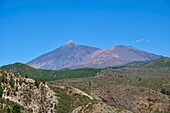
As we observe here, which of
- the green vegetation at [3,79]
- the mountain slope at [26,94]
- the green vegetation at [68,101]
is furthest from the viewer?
the green vegetation at [68,101]

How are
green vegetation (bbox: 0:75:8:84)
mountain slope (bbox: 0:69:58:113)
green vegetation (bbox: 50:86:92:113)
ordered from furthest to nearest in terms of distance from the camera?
green vegetation (bbox: 50:86:92:113)
green vegetation (bbox: 0:75:8:84)
mountain slope (bbox: 0:69:58:113)

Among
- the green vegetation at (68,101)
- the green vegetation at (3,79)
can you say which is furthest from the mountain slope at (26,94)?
the green vegetation at (68,101)

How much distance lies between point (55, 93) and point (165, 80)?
307ft

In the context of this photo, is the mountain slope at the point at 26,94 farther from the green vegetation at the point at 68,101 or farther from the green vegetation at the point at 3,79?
the green vegetation at the point at 68,101

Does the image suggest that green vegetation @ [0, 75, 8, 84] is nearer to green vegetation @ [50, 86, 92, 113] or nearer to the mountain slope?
the mountain slope

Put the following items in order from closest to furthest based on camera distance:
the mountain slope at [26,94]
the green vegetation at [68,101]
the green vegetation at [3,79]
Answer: the mountain slope at [26,94] → the green vegetation at [3,79] → the green vegetation at [68,101]

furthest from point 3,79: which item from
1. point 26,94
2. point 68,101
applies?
point 68,101

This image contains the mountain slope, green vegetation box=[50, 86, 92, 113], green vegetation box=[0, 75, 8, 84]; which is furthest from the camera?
A: green vegetation box=[50, 86, 92, 113]

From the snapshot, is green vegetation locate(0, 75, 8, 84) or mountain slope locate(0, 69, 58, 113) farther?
green vegetation locate(0, 75, 8, 84)

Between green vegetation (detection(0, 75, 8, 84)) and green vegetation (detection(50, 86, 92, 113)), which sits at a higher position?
green vegetation (detection(0, 75, 8, 84))

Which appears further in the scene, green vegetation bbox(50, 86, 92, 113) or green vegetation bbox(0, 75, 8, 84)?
green vegetation bbox(50, 86, 92, 113)

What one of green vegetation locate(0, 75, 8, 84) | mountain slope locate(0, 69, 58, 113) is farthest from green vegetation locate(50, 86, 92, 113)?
green vegetation locate(0, 75, 8, 84)

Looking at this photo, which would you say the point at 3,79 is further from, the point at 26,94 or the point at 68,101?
the point at 68,101

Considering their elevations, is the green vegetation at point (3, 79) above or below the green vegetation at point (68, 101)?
above
